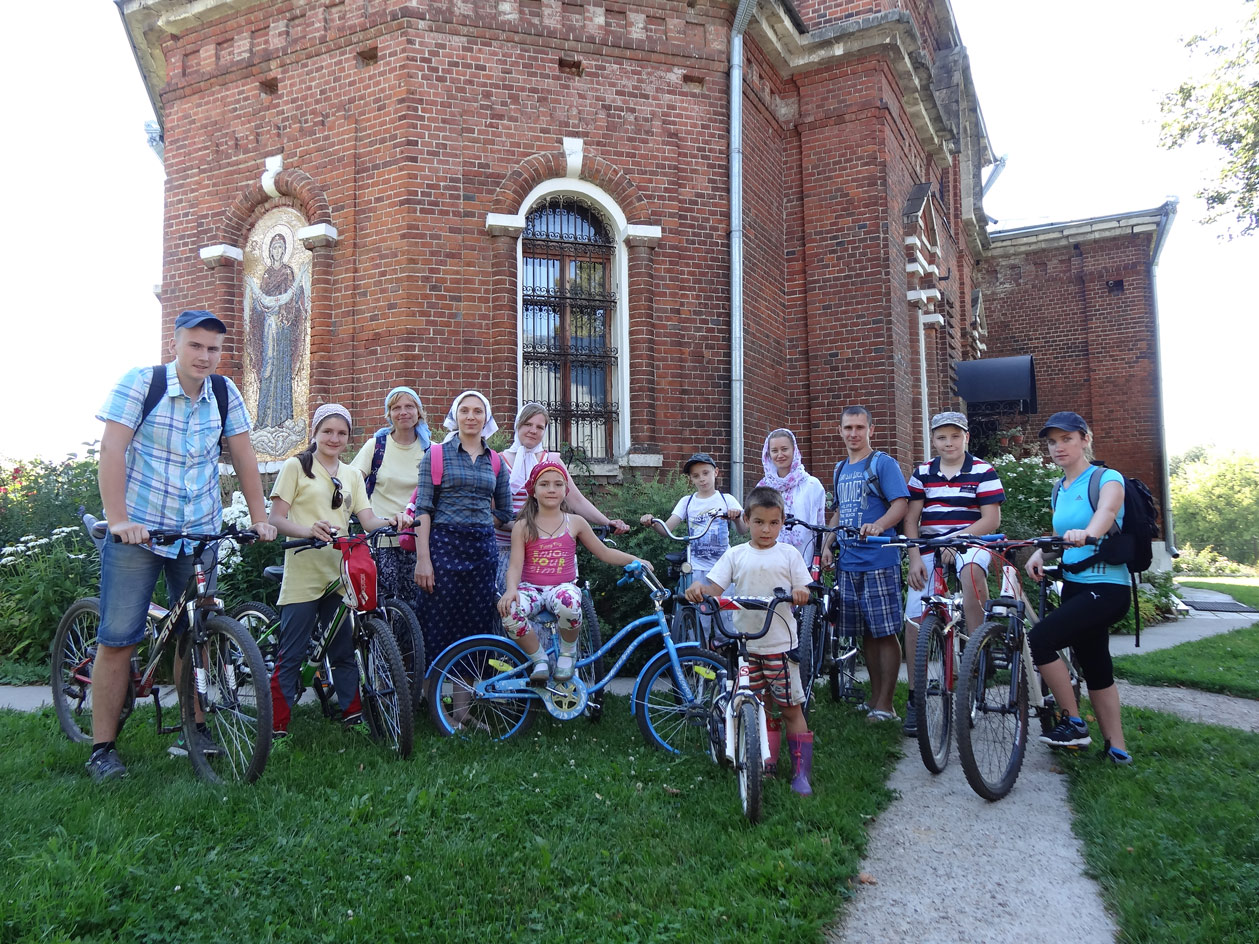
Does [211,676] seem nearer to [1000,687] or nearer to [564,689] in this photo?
[564,689]

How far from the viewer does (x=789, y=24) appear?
1084cm

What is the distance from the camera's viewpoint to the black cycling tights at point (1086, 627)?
4.21 metres

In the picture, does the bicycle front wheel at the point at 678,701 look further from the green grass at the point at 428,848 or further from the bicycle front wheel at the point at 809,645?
the bicycle front wheel at the point at 809,645

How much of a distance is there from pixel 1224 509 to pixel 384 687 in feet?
208

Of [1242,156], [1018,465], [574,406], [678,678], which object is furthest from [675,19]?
[1242,156]

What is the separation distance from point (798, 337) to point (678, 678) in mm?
7725

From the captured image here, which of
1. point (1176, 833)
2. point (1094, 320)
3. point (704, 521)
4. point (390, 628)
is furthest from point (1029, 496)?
point (1094, 320)

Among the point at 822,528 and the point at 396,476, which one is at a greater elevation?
the point at 396,476


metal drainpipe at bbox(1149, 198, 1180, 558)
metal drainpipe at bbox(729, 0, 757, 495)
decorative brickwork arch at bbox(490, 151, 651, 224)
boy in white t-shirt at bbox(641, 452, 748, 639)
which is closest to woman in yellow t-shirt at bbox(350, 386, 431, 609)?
boy in white t-shirt at bbox(641, 452, 748, 639)

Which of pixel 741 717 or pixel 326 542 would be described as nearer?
pixel 741 717

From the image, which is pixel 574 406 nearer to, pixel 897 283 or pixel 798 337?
pixel 798 337

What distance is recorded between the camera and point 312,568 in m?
4.65

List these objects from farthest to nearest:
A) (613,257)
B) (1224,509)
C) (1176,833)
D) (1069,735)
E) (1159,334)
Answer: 1. (1224,509)
2. (1159,334)
3. (613,257)
4. (1069,735)
5. (1176,833)

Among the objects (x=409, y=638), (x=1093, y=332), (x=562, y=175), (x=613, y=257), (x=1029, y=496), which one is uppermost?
(x=1093, y=332)
